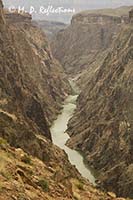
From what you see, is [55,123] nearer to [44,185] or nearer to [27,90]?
[27,90]

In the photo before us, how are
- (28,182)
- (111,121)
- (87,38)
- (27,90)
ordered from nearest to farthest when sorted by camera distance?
(28,182), (111,121), (27,90), (87,38)

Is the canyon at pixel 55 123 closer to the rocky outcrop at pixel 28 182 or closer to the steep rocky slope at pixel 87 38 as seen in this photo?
the rocky outcrop at pixel 28 182

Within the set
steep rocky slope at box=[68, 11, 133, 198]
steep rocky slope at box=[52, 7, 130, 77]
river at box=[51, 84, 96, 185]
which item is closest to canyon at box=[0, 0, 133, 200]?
steep rocky slope at box=[68, 11, 133, 198]

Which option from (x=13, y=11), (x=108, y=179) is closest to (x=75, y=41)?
(x=13, y=11)

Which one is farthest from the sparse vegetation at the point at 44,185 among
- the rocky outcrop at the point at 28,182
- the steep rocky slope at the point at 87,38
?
the steep rocky slope at the point at 87,38

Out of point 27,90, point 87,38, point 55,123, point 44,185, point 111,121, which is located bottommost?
point 44,185

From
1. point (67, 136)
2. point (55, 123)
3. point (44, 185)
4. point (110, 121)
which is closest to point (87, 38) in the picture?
point (55, 123)

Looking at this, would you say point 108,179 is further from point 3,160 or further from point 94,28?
point 94,28
